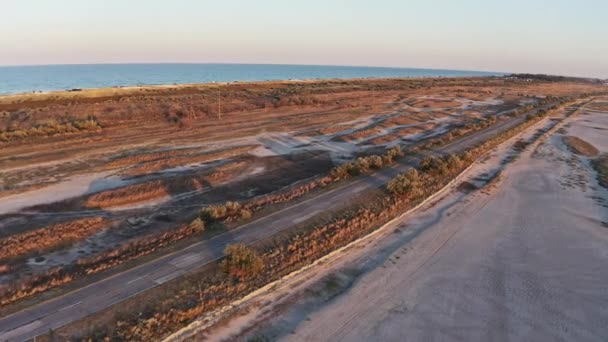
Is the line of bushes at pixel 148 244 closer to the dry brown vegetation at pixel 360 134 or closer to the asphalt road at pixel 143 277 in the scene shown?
the asphalt road at pixel 143 277

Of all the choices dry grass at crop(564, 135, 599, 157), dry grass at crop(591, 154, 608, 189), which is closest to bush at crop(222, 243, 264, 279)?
dry grass at crop(591, 154, 608, 189)

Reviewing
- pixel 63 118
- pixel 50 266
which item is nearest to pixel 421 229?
pixel 50 266

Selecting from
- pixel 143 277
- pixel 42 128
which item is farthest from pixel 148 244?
pixel 42 128

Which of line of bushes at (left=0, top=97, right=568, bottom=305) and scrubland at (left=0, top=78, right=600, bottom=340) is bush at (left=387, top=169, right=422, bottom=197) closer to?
scrubland at (left=0, top=78, right=600, bottom=340)

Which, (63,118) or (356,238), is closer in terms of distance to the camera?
(356,238)

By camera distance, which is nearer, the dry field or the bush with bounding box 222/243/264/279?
the bush with bounding box 222/243/264/279

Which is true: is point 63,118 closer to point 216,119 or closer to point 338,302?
point 216,119
